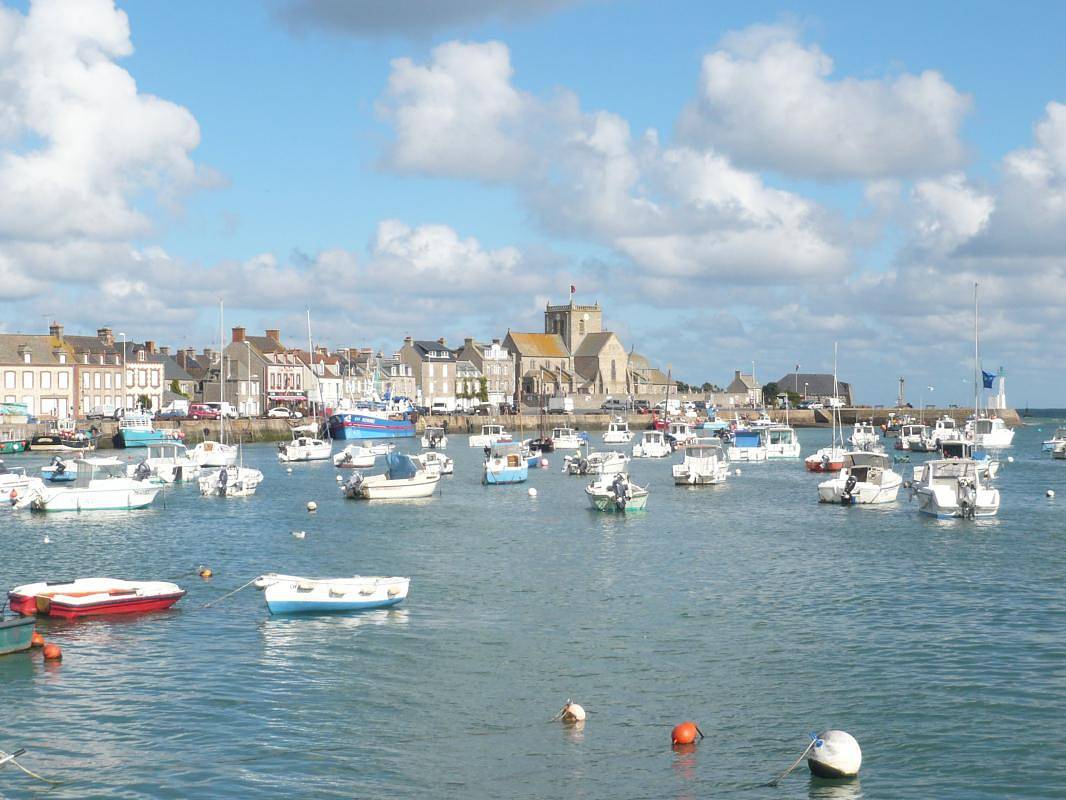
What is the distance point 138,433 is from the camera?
4154 inches

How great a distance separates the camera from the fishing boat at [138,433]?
105 m

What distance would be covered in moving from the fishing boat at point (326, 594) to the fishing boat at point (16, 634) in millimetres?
5702

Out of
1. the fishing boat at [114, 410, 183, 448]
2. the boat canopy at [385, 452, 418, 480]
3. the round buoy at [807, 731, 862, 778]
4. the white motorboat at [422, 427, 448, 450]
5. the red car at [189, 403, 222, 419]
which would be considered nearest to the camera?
the round buoy at [807, 731, 862, 778]

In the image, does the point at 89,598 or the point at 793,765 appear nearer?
the point at 793,765

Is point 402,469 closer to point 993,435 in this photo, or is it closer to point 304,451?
point 304,451

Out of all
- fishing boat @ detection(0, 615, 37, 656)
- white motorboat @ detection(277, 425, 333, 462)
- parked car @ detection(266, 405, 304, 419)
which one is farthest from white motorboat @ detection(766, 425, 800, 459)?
fishing boat @ detection(0, 615, 37, 656)

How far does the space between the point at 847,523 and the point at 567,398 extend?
131 metres

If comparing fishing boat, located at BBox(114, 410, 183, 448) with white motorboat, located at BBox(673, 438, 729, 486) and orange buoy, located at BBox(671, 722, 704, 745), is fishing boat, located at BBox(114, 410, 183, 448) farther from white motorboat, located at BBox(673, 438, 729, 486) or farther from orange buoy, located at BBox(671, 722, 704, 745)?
orange buoy, located at BBox(671, 722, 704, 745)

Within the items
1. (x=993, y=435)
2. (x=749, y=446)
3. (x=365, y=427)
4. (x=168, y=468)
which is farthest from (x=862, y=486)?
(x=365, y=427)

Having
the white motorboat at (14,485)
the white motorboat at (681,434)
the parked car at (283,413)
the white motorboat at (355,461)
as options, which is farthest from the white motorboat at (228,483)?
the parked car at (283,413)

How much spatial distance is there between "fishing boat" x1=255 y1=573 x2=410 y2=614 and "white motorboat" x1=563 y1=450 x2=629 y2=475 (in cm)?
4407

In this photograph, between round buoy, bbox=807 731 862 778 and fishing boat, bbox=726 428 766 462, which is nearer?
round buoy, bbox=807 731 862 778

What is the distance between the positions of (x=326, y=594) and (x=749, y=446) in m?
77.4

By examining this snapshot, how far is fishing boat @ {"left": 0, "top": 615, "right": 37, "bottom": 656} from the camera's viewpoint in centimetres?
2548
